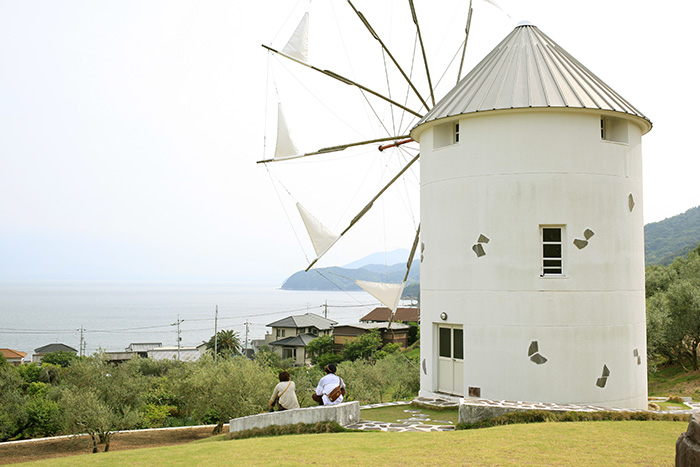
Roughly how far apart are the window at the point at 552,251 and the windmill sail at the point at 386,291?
6.24 meters

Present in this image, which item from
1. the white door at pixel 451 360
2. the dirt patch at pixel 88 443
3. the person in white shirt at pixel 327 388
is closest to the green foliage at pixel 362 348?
the dirt patch at pixel 88 443

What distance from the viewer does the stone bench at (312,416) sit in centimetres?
Result: 1100

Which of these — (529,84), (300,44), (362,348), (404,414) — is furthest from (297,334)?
(529,84)

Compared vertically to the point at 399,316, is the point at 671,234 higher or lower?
higher

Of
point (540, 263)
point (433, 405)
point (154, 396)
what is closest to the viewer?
point (540, 263)

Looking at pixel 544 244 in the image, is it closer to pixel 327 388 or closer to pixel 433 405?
pixel 433 405

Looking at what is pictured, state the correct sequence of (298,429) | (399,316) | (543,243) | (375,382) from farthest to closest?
(399,316), (375,382), (543,243), (298,429)

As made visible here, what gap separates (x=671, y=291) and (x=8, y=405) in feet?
105

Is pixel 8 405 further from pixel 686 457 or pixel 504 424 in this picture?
pixel 686 457

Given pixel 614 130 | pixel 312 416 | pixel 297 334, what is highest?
pixel 614 130

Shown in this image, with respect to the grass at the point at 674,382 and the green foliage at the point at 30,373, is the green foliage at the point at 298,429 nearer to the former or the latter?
the grass at the point at 674,382

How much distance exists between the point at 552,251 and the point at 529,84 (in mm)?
4027

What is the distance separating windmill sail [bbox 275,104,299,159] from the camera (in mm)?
16844

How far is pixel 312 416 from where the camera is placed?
11.0 m
